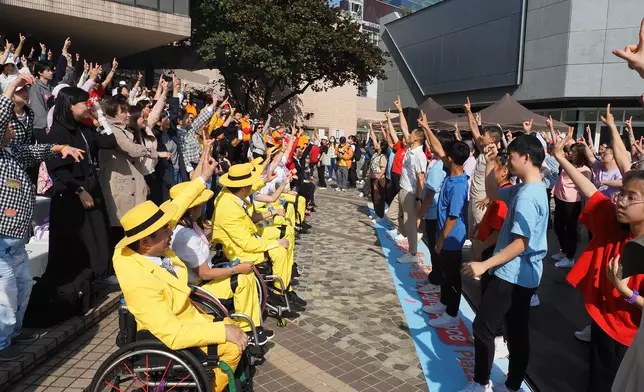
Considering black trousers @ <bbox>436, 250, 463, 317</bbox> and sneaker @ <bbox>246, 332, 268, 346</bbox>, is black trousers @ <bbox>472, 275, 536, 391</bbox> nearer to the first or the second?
black trousers @ <bbox>436, 250, 463, 317</bbox>

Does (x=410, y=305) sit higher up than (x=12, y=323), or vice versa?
(x=12, y=323)

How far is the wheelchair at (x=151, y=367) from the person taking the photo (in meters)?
2.67

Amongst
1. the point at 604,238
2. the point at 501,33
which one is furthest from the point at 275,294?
the point at 501,33

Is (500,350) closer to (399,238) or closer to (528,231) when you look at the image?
(528,231)

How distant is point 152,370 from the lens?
2.72 meters

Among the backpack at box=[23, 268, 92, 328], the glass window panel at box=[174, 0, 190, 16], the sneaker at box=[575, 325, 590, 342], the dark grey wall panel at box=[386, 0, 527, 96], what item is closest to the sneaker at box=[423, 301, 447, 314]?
the sneaker at box=[575, 325, 590, 342]

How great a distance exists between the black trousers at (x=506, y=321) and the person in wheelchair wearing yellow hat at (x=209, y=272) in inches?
65.7

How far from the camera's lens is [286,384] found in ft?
11.8

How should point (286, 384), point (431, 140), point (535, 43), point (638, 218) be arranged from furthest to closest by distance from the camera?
point (535, 43), point (431, 140), point (286, 384), point (638, 218)

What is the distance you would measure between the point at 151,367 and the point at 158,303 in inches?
15.6

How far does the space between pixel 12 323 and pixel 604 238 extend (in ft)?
13.5

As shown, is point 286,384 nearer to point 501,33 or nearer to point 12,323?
point 12,323

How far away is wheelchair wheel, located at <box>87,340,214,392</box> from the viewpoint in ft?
8.75

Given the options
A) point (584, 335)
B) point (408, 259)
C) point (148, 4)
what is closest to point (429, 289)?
point (408, 259)
